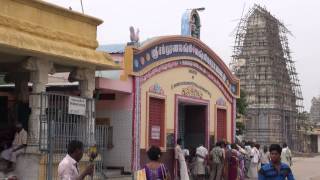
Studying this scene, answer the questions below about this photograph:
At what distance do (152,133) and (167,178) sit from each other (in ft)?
31.5

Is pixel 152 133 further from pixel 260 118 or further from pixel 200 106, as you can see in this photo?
pixel 260 118

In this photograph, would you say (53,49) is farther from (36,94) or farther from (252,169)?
(252,169)

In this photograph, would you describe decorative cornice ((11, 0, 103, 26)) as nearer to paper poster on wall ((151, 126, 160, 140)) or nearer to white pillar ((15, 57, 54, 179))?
white pillar ((15, 57, 54, 179))

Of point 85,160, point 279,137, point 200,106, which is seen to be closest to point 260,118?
point 279,137

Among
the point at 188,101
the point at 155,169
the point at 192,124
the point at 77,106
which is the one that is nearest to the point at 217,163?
the point at 188,101

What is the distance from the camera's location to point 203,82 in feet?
68.9

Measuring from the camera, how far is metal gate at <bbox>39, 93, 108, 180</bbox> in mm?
12195

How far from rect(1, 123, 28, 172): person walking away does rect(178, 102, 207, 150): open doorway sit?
30.8ft

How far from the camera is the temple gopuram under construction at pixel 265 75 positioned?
184 feet

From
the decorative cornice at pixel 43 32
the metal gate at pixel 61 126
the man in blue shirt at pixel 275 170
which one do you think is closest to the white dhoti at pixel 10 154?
the metal gate at pixel 61 126

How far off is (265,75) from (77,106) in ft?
148

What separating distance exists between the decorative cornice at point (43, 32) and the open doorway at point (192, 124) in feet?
25.3

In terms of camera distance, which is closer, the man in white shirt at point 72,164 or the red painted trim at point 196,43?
the man in white shirt at point 72,164

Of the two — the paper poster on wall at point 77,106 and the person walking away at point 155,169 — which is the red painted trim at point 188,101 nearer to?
the paper poster on wall at point 77,106
